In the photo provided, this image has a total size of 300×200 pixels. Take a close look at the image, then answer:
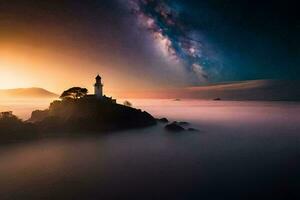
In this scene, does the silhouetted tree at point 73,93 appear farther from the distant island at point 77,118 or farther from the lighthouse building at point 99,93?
the lighthouse building at point 99,93

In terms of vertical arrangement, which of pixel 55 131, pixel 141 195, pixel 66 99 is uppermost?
pixel 66 99

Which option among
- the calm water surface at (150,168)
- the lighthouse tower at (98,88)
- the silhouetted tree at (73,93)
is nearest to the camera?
the calm water surface at (150,168)

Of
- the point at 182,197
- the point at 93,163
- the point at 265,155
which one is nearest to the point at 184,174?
the point at 182,197

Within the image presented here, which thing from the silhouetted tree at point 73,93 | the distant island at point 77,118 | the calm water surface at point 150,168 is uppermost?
the silhouetted tree at point 73,93

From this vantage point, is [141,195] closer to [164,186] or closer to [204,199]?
[164,186]

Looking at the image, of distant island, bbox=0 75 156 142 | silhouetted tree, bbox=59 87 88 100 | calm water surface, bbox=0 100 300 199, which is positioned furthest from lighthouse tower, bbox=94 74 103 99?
calm water surface, bbox=0 100 300 199

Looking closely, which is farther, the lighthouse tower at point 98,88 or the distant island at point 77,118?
the lighthouse tower at point 98,88

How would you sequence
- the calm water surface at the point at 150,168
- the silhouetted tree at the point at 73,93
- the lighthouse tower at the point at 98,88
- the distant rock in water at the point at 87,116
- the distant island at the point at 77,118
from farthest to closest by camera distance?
the lighthouse tower at the point at 98,88 < the silhouetted tree at the point at 73,93 < the distant rock in water at the point at 87,116 < the distant island at the point at 77,118 < the calm water surface at the point at 150,168

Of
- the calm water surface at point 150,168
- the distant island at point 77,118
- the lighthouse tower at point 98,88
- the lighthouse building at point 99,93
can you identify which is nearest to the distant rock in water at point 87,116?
the distant island at point 77,118

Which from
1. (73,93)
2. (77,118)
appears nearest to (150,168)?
(77,118)
